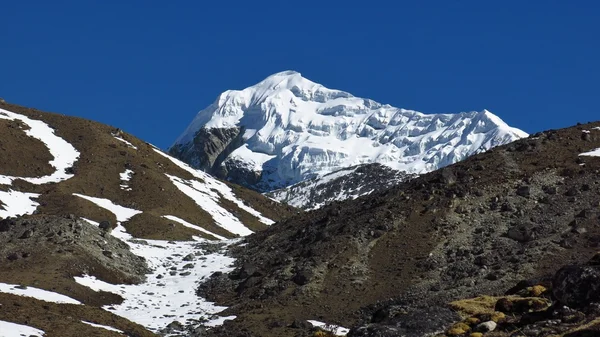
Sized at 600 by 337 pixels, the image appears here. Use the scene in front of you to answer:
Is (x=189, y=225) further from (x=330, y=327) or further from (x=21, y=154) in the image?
(x=330, y=327)

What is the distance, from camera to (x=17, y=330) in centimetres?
4562

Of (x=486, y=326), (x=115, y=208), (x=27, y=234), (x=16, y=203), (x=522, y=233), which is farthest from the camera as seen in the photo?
(x=115, y=208)

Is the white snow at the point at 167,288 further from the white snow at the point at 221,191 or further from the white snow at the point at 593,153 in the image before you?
the white snow at the point at 221,191

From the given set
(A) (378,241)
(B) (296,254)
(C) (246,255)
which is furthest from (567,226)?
(C) (246,255)

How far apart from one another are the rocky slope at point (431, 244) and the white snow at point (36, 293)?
456 inches

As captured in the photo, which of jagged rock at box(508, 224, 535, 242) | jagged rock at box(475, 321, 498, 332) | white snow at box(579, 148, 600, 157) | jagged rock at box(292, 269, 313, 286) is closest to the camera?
jagged rock at box(475, 321, 498, 332)

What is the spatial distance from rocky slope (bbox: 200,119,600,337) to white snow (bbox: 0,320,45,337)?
1365 centimetres

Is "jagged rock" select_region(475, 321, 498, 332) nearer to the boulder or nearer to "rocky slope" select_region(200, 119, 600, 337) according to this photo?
the boulder

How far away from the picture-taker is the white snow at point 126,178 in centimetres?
11631

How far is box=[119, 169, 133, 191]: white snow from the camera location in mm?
116312

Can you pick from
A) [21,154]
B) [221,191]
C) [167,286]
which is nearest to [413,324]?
[167,286]

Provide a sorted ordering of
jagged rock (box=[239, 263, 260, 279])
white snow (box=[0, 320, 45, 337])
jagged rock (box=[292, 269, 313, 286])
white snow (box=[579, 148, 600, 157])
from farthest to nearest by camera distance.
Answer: white snow (box=[579, 148, 600, 157]), jagged rock (box=[239, 263, 260, 279]), jagged rock (box=[292, 269, 313, 286]), white snow (box=[0, 320, 45, 337])

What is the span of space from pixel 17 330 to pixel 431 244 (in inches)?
1294

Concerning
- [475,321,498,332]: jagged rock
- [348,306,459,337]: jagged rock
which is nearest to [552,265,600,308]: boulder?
[475,321,498,332]: jagged rock
